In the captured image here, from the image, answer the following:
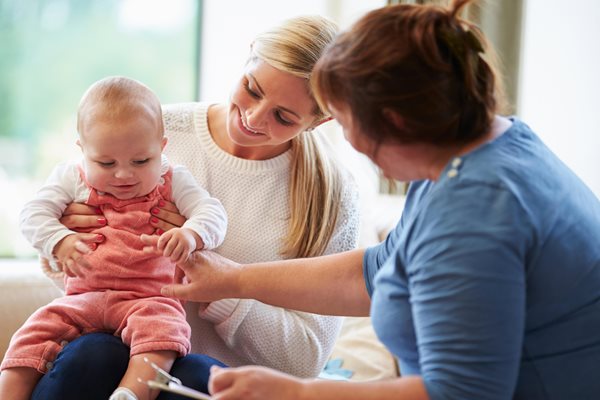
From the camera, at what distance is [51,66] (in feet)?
12.2

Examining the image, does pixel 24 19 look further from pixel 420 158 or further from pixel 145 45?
pixel 420 158

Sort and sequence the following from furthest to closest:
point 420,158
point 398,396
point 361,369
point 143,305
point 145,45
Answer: point 145,45 < point 361,369 < point 143,305 < point 420,158 < point 398,396

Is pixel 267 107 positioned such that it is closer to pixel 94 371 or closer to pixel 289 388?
pixel 94 371

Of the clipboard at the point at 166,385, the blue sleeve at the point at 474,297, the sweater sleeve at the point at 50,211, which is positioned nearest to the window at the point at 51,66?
the sweater sleeve at the point at 50,211

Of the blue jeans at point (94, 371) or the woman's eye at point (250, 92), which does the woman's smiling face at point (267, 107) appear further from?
the blue jeans at point (94, 371)

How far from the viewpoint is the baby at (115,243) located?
161 centimetres

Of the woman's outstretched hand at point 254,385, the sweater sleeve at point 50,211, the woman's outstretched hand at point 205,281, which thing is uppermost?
the woman's outstretched hand at point 254,385

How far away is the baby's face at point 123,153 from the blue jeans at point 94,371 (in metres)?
0.31

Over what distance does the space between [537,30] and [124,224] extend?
6.84 ft

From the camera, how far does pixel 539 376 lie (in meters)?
1.21

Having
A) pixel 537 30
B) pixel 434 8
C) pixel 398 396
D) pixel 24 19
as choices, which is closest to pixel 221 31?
pixel 24 19

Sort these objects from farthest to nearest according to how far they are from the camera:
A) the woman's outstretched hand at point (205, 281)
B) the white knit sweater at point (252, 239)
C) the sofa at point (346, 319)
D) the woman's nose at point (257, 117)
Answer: the sofa at point (346, 319) → the white knit sweater at point (252, 239) → the woman's nose at point (257, 117) → the woman's outstretched hand at point (205, 281)

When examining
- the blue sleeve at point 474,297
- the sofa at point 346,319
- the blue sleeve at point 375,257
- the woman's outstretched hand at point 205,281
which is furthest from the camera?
the sofa at point 346,319

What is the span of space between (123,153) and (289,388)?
701 mm
